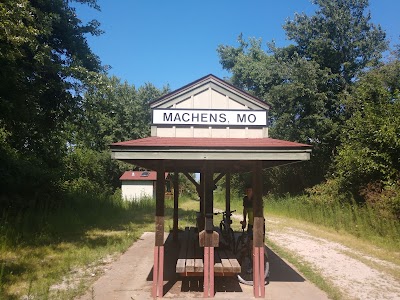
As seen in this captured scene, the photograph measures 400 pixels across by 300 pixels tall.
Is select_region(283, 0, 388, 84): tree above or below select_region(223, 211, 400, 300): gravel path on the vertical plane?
above

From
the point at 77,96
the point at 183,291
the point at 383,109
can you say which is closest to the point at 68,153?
the point at 77,96

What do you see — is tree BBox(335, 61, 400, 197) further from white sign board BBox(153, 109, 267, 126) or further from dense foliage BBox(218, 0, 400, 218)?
white sign board BBox(153, 109, 267, 126)

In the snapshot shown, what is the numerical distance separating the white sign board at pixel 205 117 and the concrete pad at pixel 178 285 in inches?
116

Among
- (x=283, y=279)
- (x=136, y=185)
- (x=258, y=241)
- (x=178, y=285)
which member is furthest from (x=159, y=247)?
(x=136, y=185)

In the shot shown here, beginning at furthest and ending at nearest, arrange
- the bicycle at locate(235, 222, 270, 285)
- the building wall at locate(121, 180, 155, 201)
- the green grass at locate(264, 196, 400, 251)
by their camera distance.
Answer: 1. the building wall at locate(121, 180, 155, 201)
2. the green grass at locate(264, 196, 400, 251)
3. the bicycle at locate(235, 222, 270, 285)

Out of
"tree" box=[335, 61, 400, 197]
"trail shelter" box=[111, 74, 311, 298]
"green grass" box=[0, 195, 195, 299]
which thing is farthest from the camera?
"tree" box=[335, 61, 400, 197]

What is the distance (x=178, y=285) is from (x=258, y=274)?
4.85 ft

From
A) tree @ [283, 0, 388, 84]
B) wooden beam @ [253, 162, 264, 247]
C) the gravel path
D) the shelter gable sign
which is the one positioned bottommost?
the gravel path

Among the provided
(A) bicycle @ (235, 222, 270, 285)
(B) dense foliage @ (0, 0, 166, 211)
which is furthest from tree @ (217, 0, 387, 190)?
(A) bicycle @ (235, 222, 270, 285)

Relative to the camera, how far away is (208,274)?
5.78m

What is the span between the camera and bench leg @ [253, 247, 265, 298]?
A: 5777mm

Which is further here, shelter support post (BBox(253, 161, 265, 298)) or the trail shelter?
shelter support post (BBox(253, 161, 265, 298))

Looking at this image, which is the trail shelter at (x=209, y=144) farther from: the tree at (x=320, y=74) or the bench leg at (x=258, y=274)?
the tree at (x=320, y=74)

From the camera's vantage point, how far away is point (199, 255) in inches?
279
